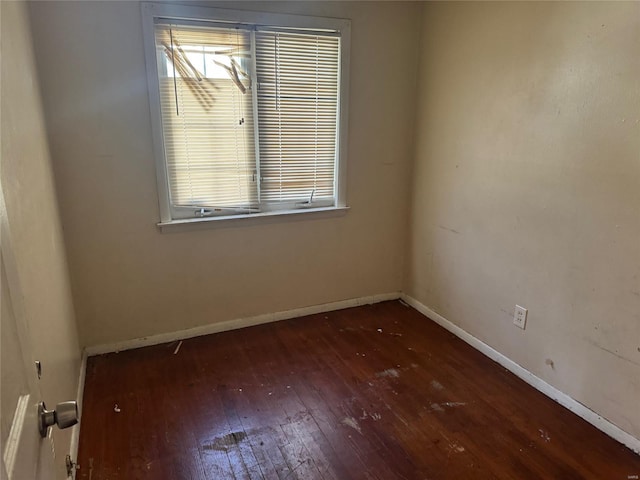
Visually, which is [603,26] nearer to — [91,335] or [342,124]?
[342,124]

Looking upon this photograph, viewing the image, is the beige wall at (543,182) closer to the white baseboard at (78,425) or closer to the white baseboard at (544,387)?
the white baseboard at (544,387)

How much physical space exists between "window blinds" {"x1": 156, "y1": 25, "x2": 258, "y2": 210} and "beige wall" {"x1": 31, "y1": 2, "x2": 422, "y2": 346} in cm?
15

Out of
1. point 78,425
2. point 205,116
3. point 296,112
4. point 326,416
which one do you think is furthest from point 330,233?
point 78,425

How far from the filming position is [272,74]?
103 inches

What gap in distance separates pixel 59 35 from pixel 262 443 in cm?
220

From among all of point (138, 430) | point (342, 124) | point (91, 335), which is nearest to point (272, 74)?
point (342, 124)

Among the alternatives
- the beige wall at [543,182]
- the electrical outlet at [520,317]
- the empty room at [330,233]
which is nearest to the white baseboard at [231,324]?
the empty room at [330,233]

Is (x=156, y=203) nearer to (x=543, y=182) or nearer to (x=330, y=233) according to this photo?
(x=330, y=233)

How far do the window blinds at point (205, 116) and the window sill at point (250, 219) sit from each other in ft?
0.31

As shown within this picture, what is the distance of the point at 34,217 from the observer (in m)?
1.55

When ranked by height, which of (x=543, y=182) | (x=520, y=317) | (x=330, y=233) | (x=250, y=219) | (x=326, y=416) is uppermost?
(x=543, y=182)

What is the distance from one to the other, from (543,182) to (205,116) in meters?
1.91

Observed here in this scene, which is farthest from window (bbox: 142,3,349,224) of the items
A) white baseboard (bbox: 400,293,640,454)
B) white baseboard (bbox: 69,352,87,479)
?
white baseboard (bbox: 400,293,640,454)

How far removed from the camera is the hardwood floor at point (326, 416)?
68.8 inches
